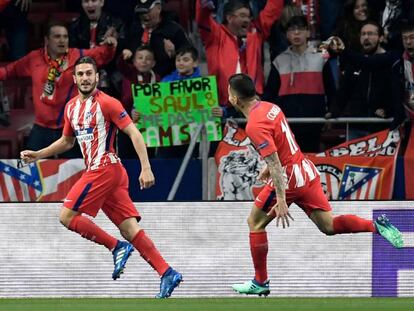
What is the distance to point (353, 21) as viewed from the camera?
A: 13977mm

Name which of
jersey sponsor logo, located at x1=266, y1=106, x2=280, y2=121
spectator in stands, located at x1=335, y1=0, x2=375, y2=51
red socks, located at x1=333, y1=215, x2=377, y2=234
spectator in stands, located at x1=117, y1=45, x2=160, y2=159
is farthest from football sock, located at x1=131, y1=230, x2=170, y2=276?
spectator in stands, located at x1=335, y1=0, x2=375, y2=51

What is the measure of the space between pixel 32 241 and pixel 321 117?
3278 mm

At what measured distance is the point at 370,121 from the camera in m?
13.2

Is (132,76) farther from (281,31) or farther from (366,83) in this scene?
(366,83)

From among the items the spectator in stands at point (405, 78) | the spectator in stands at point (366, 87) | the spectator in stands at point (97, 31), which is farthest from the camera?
the spectator in stands at point (97, 31)

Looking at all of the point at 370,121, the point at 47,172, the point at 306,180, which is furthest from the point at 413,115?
the point at 47,172

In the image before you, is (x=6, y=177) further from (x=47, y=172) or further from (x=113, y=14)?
(x=113, y=14)

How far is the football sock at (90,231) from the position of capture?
11117 mm

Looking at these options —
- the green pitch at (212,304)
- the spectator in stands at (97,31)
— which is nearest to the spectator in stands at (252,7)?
the spectator in stands at (97,31)

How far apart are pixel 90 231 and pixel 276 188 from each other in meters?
1.70

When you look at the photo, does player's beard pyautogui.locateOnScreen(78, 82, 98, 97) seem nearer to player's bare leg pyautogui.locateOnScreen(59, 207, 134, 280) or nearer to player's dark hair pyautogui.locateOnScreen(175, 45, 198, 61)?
player's bare leg pyautogui.locateOnScreen(59, 207, 134, 280)

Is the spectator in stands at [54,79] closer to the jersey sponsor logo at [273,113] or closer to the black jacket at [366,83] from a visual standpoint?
the black jacket at [366,83]

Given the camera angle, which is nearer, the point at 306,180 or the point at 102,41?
the point at 306,180

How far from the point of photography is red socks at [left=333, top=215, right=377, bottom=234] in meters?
10.9
